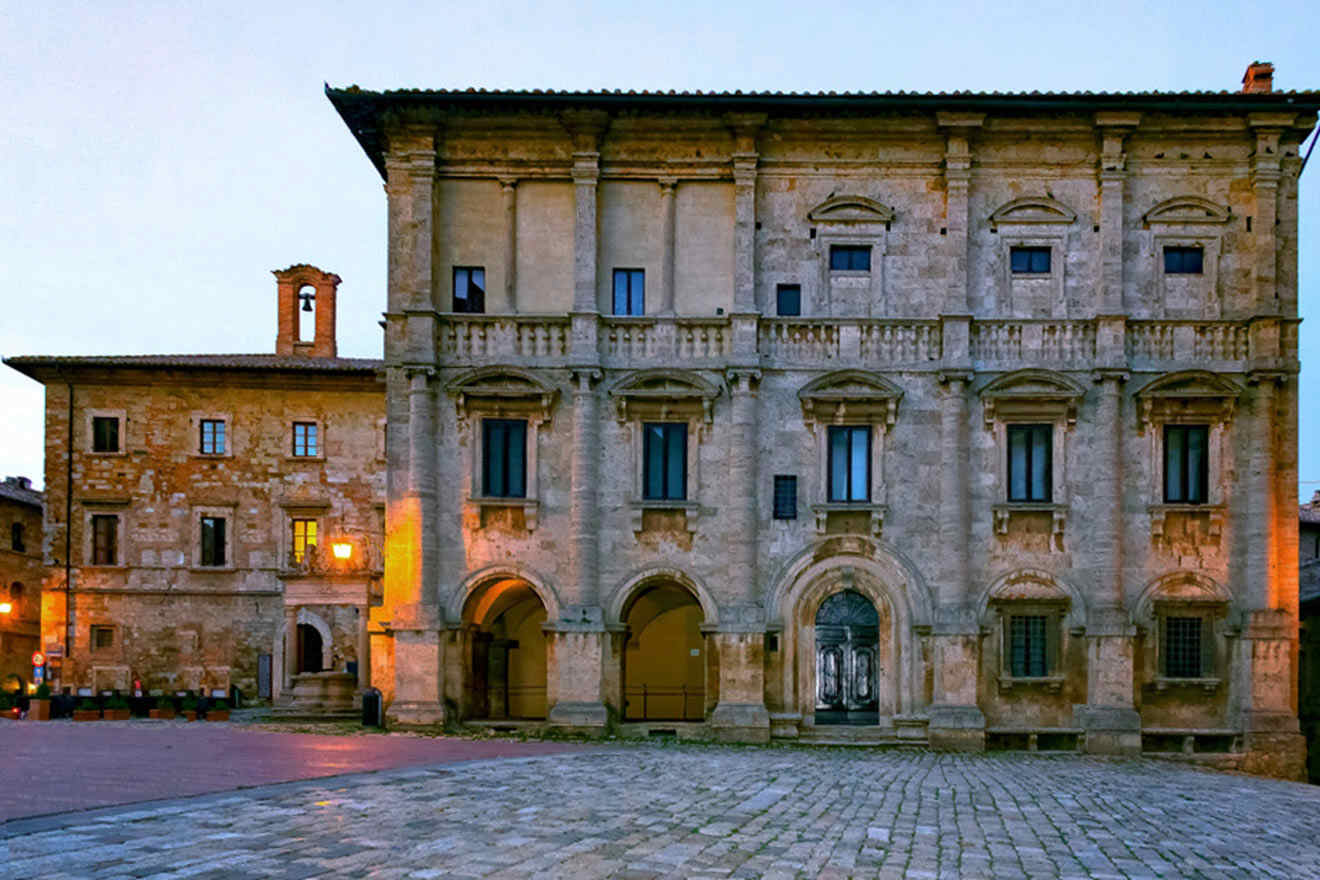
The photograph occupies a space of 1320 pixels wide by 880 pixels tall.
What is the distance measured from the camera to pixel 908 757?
23.7 m

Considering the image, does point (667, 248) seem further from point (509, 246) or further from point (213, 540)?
point (213, 540)

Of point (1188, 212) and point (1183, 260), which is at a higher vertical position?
point (1188, 212)

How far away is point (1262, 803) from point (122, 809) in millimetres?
15799

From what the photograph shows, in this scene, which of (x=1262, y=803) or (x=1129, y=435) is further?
(x=1129, y=435)

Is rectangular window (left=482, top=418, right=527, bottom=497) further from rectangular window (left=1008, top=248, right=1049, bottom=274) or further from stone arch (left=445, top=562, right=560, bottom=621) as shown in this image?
rectangular window (left=1008, top=248, right=1049, bottom=274)

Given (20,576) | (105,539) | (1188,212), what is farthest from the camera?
(20,576)

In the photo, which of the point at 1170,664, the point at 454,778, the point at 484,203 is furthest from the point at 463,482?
the point at 1170,664

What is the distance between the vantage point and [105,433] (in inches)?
1638

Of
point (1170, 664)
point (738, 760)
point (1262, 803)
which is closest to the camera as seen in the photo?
point (1262, 803)

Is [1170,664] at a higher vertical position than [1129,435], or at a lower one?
lower

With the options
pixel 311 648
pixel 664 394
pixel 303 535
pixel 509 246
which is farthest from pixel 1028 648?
pixel 303 535

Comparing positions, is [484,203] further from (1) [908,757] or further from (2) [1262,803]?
(2) [1262,803]

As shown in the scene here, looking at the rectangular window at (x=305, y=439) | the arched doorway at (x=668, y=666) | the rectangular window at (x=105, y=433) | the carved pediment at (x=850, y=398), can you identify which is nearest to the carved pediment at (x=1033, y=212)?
the carved pediment at (x=850, y=398)

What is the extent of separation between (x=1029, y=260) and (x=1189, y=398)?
4880 millimetres
